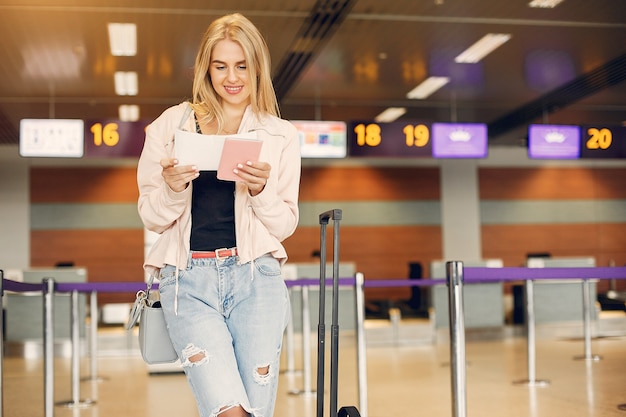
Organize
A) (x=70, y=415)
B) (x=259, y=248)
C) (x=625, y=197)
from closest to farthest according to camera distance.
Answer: (x=259, y=248) < (x=70, y=415) < (x=625, y=197)

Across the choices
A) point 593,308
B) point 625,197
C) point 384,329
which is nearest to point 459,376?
point 384,329

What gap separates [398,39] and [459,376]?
18.2ft

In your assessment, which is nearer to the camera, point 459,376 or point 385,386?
point 459,376

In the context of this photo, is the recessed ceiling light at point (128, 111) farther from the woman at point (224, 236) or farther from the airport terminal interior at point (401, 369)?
the woman at point (224, 236)

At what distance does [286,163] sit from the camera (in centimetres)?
206

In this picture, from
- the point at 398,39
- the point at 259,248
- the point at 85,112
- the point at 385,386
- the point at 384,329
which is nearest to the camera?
the point at 259,248

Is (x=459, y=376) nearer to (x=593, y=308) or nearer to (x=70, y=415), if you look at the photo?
(x=70, y=415)

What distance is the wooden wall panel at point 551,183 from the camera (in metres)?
14.6

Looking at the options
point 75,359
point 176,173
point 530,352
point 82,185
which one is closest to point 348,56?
point 530,352

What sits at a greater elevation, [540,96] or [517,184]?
[540,96]

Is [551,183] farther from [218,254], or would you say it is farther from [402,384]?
[218,254]

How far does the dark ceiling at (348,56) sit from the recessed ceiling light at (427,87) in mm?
128

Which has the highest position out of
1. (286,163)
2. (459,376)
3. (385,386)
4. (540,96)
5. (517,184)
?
(540,96)

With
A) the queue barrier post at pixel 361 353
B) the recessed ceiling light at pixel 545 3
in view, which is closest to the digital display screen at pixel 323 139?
the recessed ceiling light at pixel 545 3
